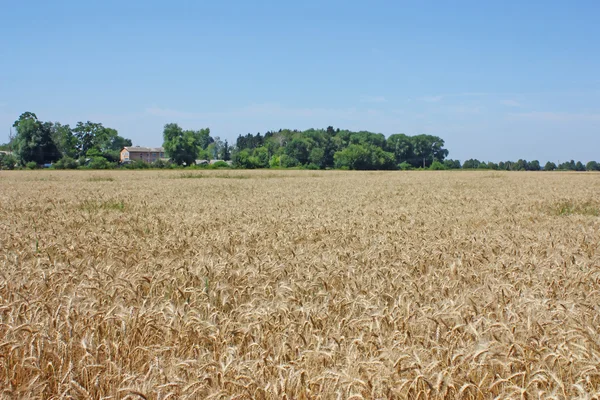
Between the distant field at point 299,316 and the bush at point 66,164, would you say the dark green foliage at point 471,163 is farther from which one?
the distant field at point 299,316

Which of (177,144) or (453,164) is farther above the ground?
(177,144)

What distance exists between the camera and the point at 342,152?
420 feet

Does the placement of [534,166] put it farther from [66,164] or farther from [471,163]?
[66,164]

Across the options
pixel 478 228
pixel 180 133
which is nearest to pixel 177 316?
pixel 478 228

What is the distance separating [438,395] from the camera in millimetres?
2383

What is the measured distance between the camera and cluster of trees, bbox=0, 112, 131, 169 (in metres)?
88.7

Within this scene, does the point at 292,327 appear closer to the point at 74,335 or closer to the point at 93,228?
the point at 74,335

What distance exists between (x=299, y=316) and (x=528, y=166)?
134170 mm

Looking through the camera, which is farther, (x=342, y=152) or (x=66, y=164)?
(x=342, y=152)

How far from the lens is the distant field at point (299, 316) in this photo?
2654mm

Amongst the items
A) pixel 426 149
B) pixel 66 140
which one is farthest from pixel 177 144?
pixel 426 149

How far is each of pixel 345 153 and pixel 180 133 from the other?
4085cm

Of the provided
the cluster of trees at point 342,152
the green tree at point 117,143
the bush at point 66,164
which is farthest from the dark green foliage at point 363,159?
the green tree at point 117,143

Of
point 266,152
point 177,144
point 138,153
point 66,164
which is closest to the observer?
point 66,164
